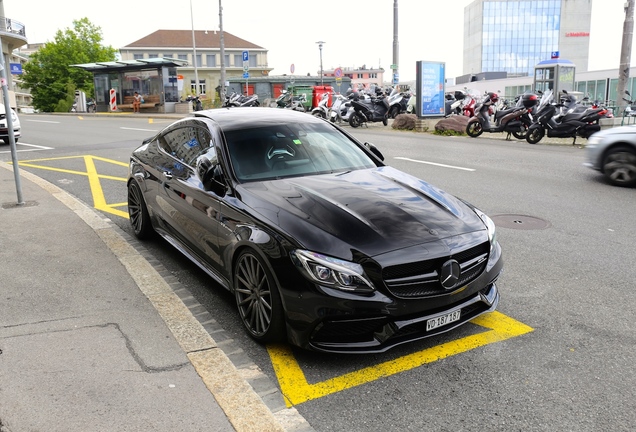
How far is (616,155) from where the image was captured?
9.27 meters

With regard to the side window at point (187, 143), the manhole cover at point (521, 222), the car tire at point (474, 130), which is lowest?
the manhole cover at point (521, 222)

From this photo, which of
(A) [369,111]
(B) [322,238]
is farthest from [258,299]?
(A) [369,111]

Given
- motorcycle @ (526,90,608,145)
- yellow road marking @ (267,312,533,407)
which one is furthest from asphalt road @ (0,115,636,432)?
motorcycle @ (526,90,608,145)

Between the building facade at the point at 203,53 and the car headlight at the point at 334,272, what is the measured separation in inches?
3848

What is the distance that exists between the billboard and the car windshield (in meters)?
16.5

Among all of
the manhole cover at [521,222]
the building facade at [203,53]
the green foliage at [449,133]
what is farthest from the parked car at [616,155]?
the building facade at [203,53]

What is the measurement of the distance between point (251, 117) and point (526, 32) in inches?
4182

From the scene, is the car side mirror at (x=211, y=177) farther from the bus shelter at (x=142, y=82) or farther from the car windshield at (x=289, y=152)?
the bus shelter at (x=142, y=82)

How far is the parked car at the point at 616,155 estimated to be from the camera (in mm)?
9062

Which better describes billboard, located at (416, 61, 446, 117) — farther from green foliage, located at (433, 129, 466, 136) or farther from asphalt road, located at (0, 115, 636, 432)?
asphalt road, located at (0, 115, 636, 432)

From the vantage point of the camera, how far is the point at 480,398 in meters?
3.17

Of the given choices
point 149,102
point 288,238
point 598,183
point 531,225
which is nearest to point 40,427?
point 288,238

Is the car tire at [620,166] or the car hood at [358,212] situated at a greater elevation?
the car hood at [358,212]

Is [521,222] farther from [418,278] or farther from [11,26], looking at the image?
[11,26]
